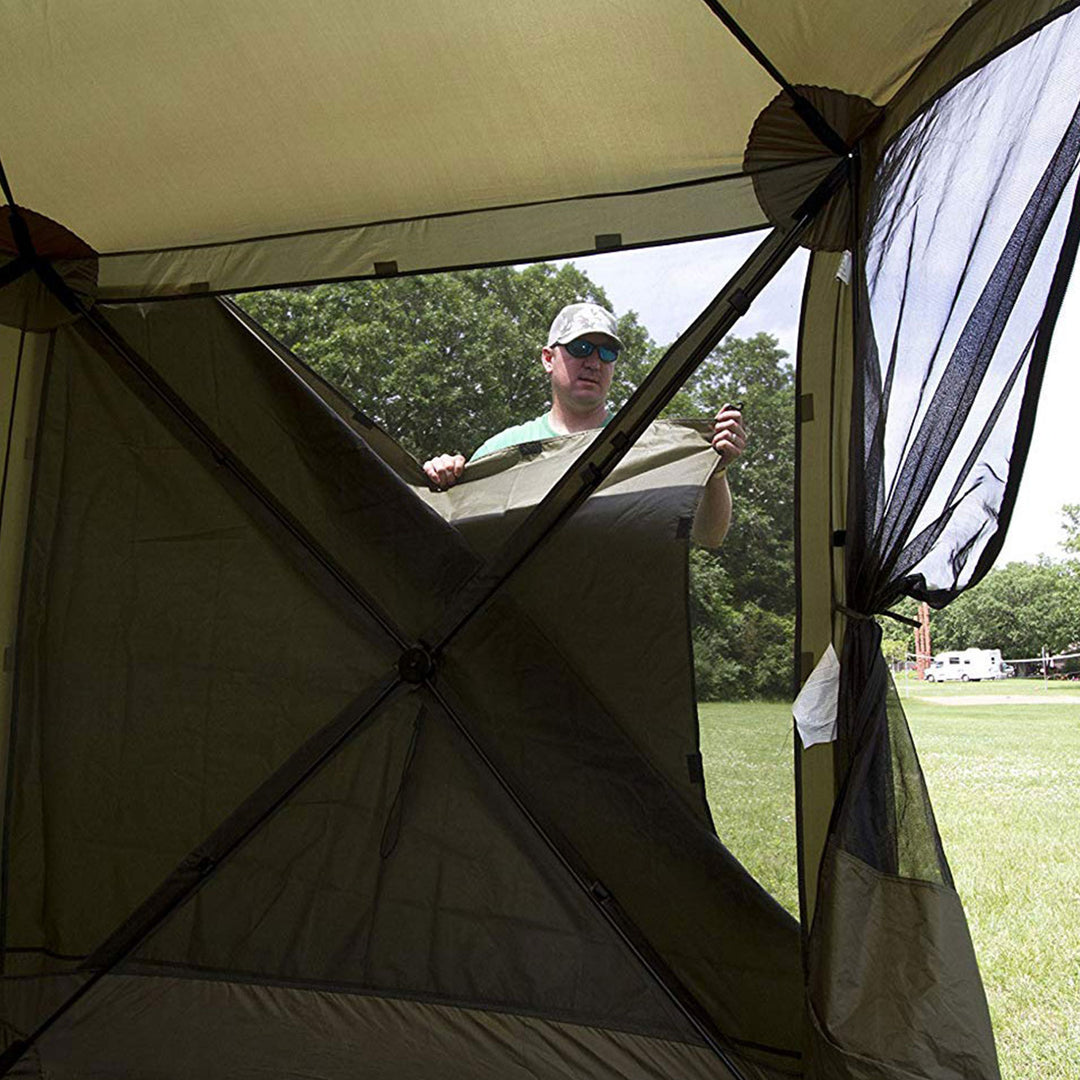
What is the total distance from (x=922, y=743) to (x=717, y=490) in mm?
7886

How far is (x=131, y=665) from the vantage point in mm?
2631

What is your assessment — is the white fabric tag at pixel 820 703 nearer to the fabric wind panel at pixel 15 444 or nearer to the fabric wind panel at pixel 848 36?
the fabric wind panel at pixel 848 36

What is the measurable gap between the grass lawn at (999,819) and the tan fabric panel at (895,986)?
374 millimetres

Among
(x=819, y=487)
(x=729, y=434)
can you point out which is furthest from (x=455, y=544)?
(x=819, y=487)

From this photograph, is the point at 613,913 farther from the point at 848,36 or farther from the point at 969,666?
the point at 969,666

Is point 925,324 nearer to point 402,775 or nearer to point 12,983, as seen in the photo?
point 402,775

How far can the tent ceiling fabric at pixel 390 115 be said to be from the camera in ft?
6.50

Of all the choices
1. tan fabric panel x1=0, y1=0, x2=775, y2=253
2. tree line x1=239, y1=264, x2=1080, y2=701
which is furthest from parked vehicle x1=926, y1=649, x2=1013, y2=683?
tan fabric panel x1=0, y1=0, x2=775, y2=253

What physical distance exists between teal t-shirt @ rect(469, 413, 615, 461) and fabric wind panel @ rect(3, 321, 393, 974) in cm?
49

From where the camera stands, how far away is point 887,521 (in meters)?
1.81

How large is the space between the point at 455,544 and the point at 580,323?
555 millimetres

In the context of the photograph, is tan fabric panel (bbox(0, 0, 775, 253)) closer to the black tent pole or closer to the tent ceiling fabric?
the tent ceiling fabric

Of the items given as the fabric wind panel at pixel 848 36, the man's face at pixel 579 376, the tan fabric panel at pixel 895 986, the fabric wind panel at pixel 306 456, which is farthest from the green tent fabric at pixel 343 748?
the fabric wind panel at pixel 848 36

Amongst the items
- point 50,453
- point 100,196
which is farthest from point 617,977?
point 100,196
